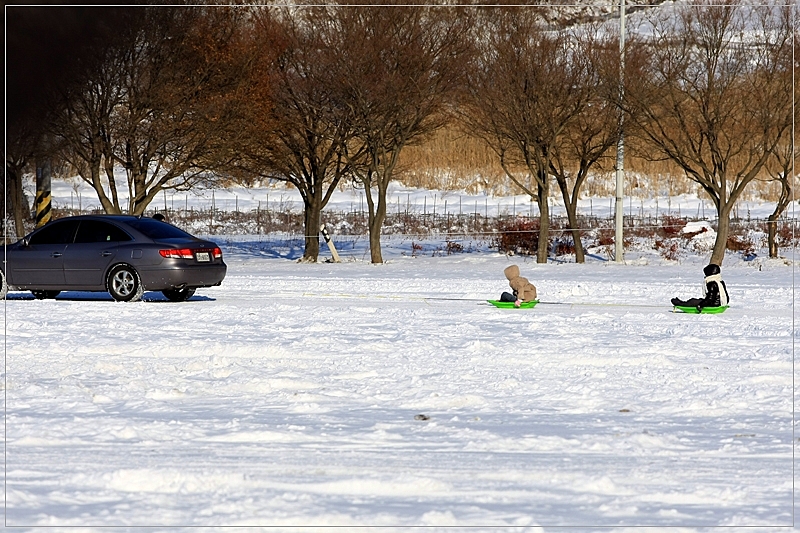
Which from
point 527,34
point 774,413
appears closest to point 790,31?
point 527,34

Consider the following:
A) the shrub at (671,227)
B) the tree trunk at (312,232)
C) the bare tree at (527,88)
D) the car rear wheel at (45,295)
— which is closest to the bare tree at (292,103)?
the tree trunk at (312,232)

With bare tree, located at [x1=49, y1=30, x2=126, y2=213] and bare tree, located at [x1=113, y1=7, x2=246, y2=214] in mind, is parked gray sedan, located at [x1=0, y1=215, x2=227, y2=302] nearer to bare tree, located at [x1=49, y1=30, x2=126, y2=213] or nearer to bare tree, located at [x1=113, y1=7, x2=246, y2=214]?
bare tree, located at [x1=49, y1=30, x2=126, y2=213]

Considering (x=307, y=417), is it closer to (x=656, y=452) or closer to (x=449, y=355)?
(x=656, y=452)

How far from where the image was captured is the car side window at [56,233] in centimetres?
1861

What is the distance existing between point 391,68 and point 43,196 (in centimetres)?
1122

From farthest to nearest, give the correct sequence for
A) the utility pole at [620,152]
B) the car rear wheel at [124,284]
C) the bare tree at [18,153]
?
the bare tree at [18,153]
the utility pole at [620,152]
the car rear wheel at [124,284]

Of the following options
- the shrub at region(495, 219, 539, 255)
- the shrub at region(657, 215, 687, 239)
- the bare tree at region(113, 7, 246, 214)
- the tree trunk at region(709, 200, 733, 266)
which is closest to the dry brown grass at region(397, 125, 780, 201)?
the shrub at region(657, 215, 687, 239)

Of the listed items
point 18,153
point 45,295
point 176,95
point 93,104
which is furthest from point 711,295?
point 18,153

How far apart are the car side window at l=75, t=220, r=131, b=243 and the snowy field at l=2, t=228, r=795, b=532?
8.25 feet

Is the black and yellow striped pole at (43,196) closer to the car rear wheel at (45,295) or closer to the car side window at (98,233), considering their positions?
the car rear wheel at (45,295)

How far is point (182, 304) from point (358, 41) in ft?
57.4

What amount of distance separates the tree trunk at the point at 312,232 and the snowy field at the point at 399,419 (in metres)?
20.1

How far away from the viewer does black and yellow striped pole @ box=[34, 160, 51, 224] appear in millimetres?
33500

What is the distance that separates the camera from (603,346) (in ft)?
38.2
